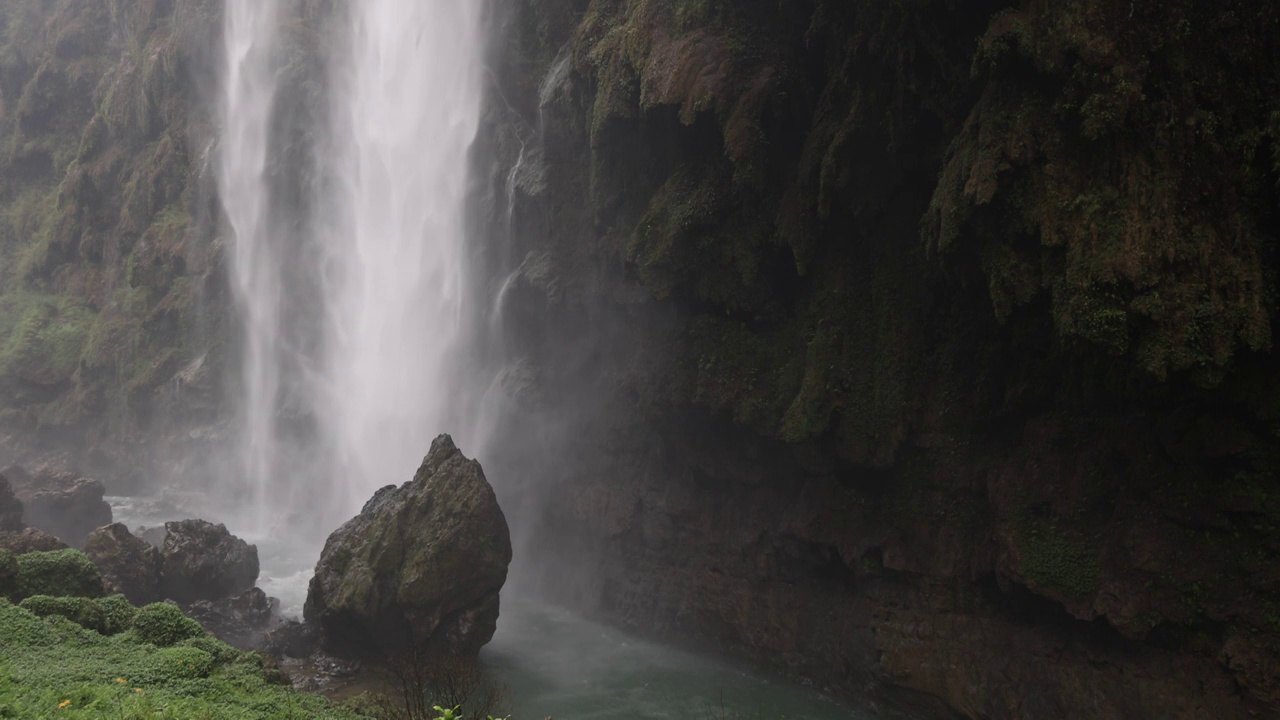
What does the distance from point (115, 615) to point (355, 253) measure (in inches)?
1002

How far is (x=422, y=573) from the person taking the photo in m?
19.5

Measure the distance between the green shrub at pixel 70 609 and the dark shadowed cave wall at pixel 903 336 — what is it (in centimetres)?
1306

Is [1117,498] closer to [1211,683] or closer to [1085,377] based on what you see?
[1085,377]

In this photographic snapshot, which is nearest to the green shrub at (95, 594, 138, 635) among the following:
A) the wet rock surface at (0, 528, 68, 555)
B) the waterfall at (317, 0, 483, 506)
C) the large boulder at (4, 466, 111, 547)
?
the wet rock surface at (0, 528, 68, 555)

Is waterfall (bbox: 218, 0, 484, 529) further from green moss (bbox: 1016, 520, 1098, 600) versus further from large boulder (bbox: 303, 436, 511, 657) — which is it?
green moss (bbox: 1016, 520, 1098, 600)

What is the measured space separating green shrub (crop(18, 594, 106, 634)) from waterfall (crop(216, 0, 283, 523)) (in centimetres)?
2530

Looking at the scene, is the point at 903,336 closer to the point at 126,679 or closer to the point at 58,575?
the point at 126,679

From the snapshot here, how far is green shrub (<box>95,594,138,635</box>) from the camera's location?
1462 cm

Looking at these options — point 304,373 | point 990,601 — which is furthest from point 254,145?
point 990,601

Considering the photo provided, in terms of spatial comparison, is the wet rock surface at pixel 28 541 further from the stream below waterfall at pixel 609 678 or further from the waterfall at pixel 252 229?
the waterfall at pixel 252 229

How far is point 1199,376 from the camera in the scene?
1248cm

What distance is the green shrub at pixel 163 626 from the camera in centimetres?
1440

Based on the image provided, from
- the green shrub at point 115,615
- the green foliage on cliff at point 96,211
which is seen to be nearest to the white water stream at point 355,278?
the green foliage on cliff at point 96,211

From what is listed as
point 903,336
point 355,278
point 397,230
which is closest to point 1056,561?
point 903,336
